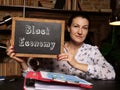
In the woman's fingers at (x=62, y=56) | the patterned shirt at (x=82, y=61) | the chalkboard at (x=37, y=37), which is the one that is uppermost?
the chalkboard at (x=37, y=37)

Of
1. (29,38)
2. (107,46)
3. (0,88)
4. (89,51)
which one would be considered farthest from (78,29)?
(107,46)

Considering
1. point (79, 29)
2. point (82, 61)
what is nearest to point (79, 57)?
point (82, 61)

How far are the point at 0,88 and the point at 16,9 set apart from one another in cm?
214

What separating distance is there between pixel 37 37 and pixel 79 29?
18.7 inches

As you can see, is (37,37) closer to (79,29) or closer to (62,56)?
(62,56)

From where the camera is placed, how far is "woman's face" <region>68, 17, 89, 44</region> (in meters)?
1.94

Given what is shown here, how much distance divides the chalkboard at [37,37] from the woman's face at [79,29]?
0.37 m

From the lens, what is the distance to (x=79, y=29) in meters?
1.95

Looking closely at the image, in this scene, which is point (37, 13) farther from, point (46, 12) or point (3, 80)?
point (3, 80)

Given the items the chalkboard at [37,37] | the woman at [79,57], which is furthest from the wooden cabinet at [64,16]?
the chalkboard at [37,37]

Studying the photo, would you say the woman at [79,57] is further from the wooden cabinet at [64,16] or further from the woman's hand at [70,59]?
the wooden cabinet at [64,16]

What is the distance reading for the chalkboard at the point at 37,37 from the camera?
5.09 feet

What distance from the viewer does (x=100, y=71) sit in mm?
1788

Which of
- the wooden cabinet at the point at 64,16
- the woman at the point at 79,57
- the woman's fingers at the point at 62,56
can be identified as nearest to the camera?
the woman's fingers at the point at 62,56
